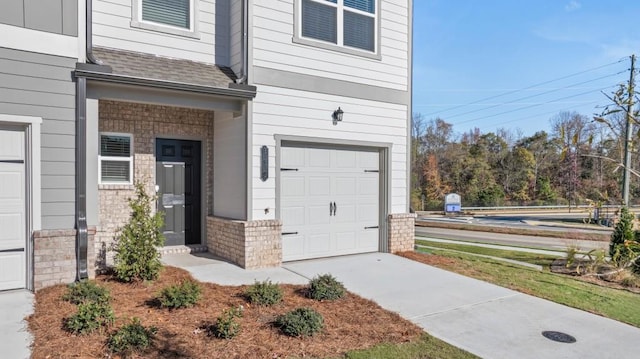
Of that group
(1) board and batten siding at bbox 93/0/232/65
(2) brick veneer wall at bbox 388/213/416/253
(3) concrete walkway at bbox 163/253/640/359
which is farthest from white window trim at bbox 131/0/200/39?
(2) brick veneer wall at bbox 388/213/416/253

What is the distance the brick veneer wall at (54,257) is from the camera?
5781mm

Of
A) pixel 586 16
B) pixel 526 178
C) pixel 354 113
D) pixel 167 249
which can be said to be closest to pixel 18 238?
pixel 167 249

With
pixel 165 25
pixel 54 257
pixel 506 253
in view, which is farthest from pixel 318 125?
pixel 506 253

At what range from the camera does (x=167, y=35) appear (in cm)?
762

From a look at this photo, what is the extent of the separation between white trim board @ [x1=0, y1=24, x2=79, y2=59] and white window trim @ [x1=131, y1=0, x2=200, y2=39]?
1.48m

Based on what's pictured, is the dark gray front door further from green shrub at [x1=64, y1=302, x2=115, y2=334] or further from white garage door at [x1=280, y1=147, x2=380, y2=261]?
green shrub at [x1=64, y1=302, x2=115, y2=334]

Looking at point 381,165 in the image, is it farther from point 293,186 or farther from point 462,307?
point 462,307

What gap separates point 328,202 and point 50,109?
200 inches

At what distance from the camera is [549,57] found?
1035 inches

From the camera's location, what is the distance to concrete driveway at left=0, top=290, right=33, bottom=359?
4.01m

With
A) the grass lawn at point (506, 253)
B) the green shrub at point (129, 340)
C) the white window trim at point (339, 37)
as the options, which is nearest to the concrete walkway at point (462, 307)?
the green shrub at point (129, 340)

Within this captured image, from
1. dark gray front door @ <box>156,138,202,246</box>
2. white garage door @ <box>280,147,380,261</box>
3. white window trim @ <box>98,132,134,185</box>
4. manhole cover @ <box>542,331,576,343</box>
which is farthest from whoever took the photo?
dark gray front door @ <box>156,138,202,246</box>

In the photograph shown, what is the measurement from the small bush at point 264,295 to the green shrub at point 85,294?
174 centimetres

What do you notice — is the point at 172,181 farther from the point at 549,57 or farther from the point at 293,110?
the point at 549,57
